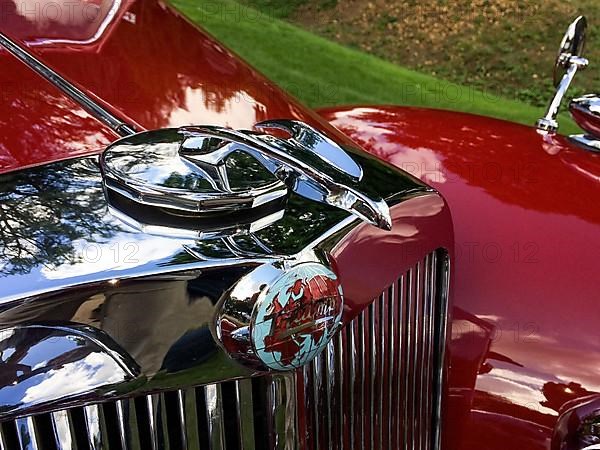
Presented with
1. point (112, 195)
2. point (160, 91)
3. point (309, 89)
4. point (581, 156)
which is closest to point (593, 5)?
point (309, 89)

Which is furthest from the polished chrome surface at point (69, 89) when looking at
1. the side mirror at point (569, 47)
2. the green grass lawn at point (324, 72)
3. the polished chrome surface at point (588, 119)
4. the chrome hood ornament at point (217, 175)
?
the green grass lawn at point (324, 72)

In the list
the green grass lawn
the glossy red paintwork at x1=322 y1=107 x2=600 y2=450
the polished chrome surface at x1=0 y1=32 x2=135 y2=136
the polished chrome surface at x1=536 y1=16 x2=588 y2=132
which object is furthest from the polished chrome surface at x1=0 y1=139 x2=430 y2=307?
the green grass lawn

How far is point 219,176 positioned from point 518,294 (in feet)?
2.49

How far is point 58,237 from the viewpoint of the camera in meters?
0.96

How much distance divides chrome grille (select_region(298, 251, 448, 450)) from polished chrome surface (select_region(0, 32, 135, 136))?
0.56 meters

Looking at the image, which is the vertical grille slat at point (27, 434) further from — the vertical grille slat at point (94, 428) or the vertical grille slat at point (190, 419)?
the vertical grille slat at point (190, 419)

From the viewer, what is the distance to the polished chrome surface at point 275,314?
943 mm

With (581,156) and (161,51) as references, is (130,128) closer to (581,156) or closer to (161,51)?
(161,51)

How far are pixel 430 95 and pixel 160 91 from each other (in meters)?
4.71

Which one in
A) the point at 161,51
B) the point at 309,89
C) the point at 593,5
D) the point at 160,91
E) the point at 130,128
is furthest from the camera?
the point at 593,5

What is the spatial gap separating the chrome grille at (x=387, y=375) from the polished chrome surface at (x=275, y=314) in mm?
163

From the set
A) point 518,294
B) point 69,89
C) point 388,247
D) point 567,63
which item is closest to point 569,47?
point 567,63

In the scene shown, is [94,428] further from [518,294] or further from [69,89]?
[518,294]

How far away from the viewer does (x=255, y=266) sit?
0.95m
